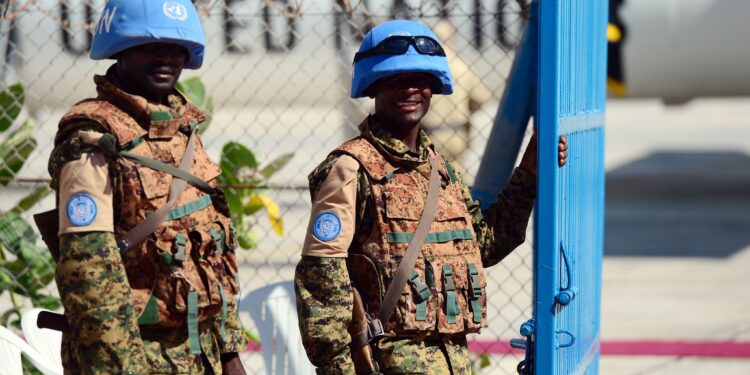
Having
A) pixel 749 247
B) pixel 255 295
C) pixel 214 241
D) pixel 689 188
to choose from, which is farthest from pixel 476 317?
pixel 689 188

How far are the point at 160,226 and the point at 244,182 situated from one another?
2682 mm

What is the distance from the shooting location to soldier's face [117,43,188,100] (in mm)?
3285

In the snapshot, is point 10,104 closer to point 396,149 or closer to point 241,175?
point 241,175

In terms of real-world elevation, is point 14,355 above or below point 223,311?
below

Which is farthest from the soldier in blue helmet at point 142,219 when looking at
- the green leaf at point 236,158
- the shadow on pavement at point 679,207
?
the shadow on pavement at point 679,207

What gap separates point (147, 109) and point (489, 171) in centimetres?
181

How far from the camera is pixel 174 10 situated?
10.7 feet

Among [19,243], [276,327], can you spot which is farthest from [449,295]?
[19,243]

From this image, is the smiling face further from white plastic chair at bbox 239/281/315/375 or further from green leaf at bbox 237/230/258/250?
green leaf at bbox 237/230/258/250

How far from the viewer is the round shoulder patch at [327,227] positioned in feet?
10.9

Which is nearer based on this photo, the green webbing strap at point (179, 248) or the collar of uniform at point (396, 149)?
the green webbing strap at point (179, 248)

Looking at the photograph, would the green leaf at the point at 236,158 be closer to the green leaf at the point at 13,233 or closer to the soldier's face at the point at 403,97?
the green leaf at the point at 13,233

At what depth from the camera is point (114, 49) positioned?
3.24 metres

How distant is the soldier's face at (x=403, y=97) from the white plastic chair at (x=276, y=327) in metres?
1.53
